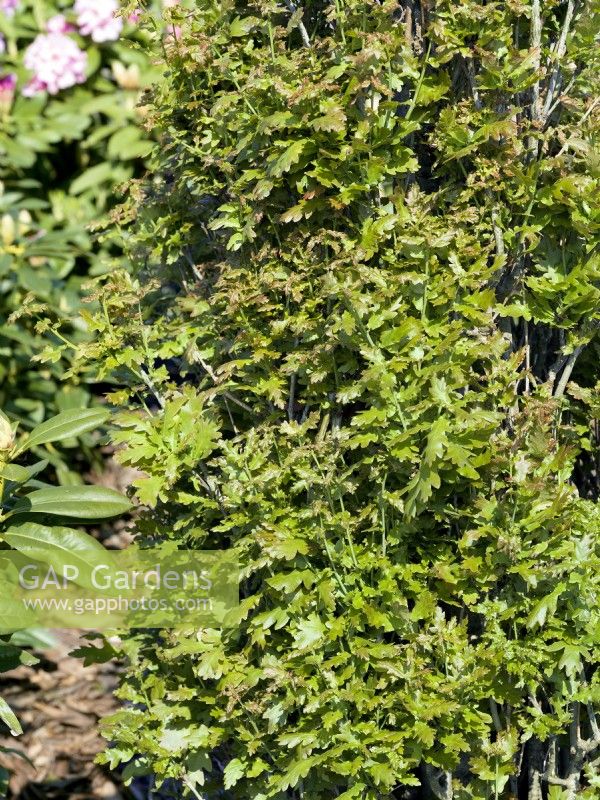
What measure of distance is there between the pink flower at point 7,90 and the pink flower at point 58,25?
289mm

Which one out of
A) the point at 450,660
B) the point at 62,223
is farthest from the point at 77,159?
the point at 450,660

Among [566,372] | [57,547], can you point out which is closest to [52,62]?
[57,547]

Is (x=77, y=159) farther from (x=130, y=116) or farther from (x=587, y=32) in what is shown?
(x=587, y=32)

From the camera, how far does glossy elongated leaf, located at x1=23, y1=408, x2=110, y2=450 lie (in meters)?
2.53

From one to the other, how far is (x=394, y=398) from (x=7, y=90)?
11.6 ft

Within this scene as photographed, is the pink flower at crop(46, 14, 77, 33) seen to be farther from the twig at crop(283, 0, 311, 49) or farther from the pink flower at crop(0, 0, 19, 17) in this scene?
the twig at crop(283, 0, 311, 49)

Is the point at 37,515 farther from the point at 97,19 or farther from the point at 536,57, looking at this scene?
the point at 97,19

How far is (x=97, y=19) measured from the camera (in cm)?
496

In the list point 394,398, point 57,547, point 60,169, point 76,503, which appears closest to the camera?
point 394,398

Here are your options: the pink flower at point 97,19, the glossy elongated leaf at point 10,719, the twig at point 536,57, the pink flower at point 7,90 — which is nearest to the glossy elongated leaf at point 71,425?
the glossy elongated leaf at point 10,719

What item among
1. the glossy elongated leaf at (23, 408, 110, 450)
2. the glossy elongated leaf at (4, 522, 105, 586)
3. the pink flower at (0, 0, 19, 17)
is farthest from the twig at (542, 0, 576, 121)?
the pink flower at (0, 0, 19, 17)

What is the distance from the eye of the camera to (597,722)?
2.46 metres

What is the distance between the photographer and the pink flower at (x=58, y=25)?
4.95 metres

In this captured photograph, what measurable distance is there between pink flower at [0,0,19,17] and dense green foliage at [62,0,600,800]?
2943 mm
